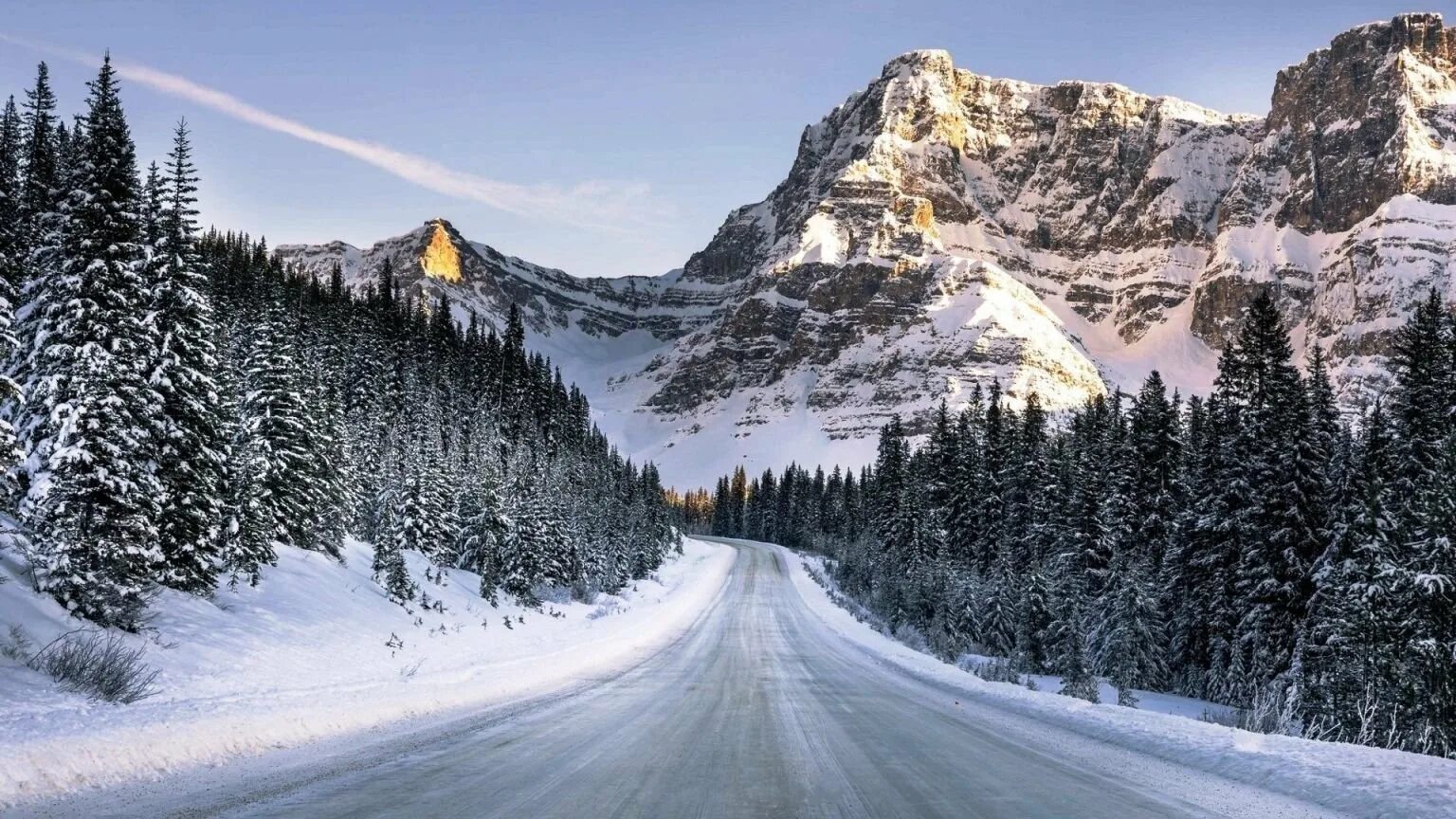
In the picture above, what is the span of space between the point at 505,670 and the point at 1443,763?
43.4 feet

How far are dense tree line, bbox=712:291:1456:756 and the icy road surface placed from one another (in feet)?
15.5

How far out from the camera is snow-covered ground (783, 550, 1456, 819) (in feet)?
21.2

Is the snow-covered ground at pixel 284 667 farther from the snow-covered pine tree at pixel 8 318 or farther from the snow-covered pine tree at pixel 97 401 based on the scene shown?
the snow-covered pine tree at pixel 8 318

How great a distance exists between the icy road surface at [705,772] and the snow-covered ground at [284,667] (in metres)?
0.46

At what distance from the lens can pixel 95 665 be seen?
29.6ft

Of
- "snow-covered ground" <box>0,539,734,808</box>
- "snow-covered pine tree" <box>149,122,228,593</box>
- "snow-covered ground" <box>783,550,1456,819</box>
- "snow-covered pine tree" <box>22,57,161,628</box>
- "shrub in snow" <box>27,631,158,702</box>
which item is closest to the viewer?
"snow-covered ground" <box>783,550,1456,819</box>

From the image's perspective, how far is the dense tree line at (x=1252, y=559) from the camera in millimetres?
20188

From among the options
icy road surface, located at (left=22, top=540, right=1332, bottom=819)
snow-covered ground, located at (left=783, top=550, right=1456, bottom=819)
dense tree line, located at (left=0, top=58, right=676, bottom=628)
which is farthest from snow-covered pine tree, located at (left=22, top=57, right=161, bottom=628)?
snow-covered ground, located at (left=783, top=550, right=1456, bottom=819)

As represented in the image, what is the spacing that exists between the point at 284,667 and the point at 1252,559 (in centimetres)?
2865

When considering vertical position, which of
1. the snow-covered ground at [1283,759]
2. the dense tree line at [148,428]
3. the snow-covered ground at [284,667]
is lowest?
the snow-covered ground at [284,667]

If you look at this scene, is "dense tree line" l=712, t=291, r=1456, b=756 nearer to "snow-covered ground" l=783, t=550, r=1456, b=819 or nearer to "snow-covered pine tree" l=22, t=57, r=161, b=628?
"snow-covered ground" l=783, t=550, r=1456, b=819

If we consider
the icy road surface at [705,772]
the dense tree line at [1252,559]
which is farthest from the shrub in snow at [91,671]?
the dense tree line at [1252,559]

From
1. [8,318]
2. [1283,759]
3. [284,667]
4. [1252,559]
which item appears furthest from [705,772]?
[1252,559]

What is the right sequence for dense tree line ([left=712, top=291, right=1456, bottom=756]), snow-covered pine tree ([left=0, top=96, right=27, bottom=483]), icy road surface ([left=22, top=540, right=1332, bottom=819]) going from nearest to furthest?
icy road surface ([left=22, top=540, right=1332, bottom=819]) → snow-covered pine tree ([left=0, top=96, right=27, bottom=483]) → dense tree line ([left=712, top=291, right=1456, bottom=756])
